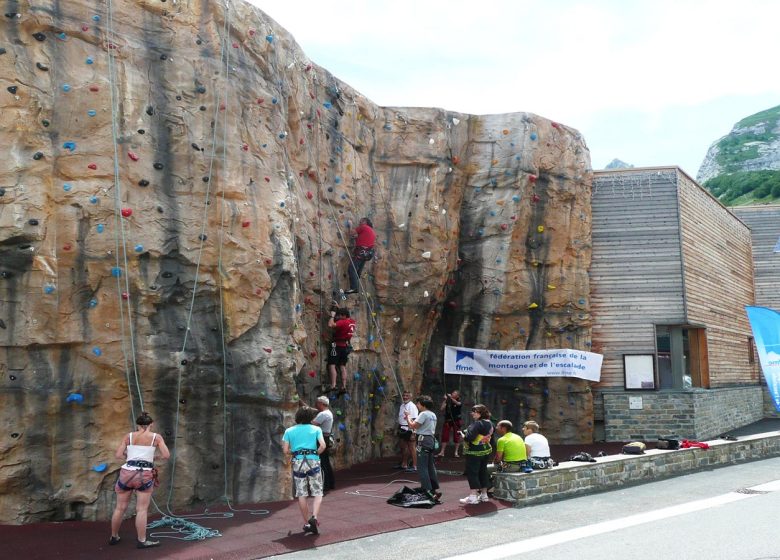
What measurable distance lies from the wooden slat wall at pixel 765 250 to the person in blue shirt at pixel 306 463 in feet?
69.4

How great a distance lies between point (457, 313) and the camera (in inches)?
668

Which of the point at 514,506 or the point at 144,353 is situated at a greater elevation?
the point at 144,353

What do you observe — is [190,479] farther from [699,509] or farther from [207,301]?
[699,509]

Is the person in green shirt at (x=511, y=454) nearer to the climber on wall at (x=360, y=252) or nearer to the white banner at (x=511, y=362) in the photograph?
the climber on wall at (x=360, y=252)

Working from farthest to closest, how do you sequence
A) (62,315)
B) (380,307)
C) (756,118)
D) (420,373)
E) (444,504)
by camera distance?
(756,118) < (420,373) < (380,307) < (444,504) < (62,315)

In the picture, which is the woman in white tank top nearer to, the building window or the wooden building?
the wooden building

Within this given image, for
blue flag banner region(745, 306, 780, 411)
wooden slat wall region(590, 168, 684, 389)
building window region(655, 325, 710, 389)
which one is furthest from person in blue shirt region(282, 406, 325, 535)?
building window region(655, 325, 710, 389)

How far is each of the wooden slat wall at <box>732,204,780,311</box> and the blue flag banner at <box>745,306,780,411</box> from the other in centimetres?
990

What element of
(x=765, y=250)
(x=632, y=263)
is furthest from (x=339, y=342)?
(x=765, y=250)

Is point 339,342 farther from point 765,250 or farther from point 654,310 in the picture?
point 765,250

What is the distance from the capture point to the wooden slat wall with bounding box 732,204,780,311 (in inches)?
957

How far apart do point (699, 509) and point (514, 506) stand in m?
2.40


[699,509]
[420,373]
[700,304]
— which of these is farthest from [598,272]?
[699,509]

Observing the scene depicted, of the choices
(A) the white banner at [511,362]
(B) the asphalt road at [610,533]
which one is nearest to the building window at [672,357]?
(A) the white banner at [511,362]
